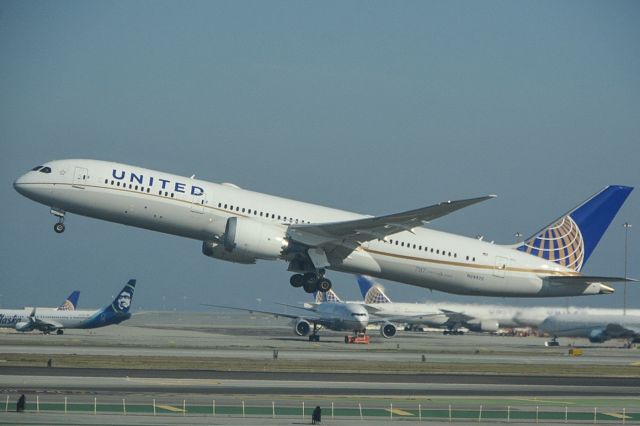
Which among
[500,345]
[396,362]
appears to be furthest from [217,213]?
[500,345]

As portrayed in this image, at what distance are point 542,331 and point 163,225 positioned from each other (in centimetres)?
5061

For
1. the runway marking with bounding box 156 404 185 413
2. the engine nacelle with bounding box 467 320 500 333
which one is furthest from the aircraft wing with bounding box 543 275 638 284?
the engine nacelle with bounding box 467 320 500 333

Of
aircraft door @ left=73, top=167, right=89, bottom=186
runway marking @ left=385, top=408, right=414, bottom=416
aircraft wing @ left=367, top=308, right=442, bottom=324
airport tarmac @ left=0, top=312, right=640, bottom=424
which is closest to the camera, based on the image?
runway marking @ left=385, top=408, right=414, bottom=416

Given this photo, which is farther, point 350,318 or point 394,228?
point 350,318

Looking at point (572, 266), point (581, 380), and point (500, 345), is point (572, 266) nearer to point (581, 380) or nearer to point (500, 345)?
point (581, 380)

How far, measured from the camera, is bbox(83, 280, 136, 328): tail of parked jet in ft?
312

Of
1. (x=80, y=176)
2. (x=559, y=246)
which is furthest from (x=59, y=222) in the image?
(x=559, y=246)

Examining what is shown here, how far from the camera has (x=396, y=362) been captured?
55.8 m

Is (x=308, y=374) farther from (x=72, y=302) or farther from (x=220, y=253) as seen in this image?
(x=72, y=302)

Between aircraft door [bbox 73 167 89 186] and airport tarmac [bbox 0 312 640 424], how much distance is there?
28.6 ft

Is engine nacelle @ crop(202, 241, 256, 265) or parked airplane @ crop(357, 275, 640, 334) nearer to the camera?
engine nacelle @ crop(202, 241, 256, 265)

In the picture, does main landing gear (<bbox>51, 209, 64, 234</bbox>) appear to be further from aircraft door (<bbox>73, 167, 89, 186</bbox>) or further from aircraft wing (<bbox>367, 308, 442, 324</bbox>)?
aircraft wing (<bbox>367, 308, 442, 324</bbox>)

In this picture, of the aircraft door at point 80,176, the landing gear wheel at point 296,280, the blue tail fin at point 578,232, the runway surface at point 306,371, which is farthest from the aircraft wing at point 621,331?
the aircraft door at point 80,176

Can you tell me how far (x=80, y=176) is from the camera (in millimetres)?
50531
